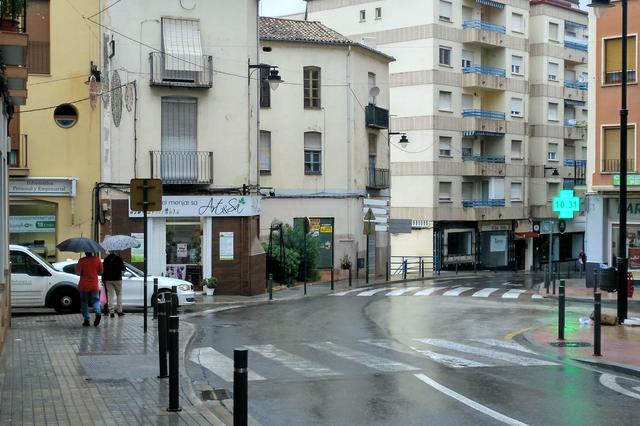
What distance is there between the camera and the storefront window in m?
27.4

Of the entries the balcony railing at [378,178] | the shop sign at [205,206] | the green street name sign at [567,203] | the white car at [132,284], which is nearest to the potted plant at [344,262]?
the balcony railing at [378,178]

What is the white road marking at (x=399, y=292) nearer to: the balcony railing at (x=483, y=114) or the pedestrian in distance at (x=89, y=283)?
the pedestrian in distance at (x=89, y=283)

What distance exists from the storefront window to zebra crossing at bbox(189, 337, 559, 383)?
1403 cm

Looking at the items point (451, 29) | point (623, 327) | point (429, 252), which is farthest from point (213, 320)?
point (451, 29)

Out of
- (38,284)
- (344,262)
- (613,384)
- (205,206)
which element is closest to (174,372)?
(613,384)

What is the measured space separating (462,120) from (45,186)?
105ft

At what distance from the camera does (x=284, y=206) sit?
129 feet

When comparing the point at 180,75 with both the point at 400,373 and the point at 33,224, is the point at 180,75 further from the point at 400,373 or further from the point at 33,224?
the point at 400,373

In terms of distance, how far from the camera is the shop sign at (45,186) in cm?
2705

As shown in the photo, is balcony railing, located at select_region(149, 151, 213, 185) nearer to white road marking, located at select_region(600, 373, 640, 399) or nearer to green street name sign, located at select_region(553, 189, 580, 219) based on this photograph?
green street name sign, located at select_region(553, 189, 580, 219)

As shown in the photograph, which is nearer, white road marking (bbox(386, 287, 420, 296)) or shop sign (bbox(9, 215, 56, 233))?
shop sign (bbox(9, 215, 56, 233))

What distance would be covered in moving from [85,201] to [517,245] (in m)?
38.1

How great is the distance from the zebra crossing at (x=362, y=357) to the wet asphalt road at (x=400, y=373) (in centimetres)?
2

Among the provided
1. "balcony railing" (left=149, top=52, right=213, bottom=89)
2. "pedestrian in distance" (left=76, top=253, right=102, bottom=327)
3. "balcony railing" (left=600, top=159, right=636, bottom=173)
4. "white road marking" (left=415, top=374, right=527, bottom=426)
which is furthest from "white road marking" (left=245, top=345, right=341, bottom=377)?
"balcony railing" (left=600, top=159, right=636, bottom=173)
